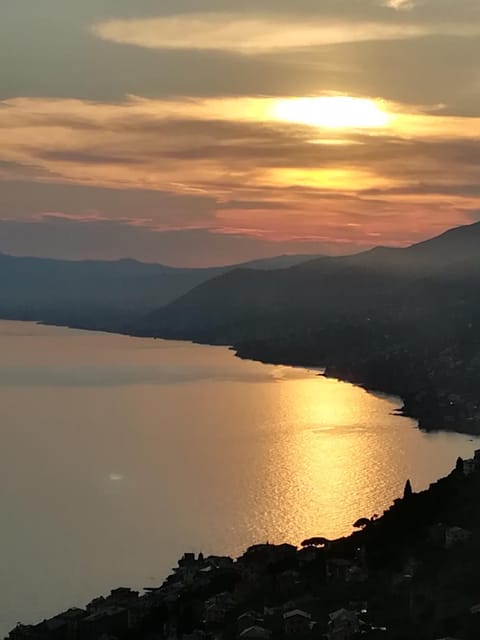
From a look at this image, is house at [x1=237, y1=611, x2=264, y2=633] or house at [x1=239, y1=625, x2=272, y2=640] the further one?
house at [x1=237, y1=611, x2=264, y2=633]

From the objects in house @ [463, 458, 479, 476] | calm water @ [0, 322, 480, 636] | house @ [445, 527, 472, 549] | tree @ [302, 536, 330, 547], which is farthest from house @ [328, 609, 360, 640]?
house @ [463, 458, 479, 476]

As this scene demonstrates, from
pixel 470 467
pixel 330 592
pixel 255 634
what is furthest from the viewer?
pixel 470 467

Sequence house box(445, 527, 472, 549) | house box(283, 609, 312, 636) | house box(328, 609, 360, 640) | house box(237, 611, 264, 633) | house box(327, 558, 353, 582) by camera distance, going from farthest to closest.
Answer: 1. house box(445, 527, 472, 549)
2. house box(327, 558, 353, 582)
3. house box(237, 611, 264, 633)
4. house box(283, 609, 312, 636)
5. house box(328, 609, 360, 640)

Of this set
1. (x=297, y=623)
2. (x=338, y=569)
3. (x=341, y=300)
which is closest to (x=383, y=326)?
(x=341, y=300)

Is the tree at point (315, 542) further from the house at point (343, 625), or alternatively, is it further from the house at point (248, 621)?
the house at point (343, 625)

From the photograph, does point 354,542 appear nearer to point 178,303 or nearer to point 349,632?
point 349,632

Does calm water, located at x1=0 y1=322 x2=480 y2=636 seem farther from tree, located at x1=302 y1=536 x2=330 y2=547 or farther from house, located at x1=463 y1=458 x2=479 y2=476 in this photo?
house, located at x1=463 y1=458 x2=479 y2=476

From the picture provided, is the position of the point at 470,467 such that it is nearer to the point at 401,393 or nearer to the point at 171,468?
the point at 171,468
